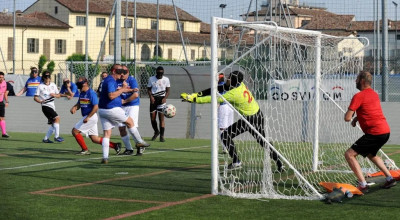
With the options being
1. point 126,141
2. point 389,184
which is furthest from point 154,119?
point 389,184

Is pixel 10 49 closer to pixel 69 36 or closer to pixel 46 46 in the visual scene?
pixel 46 46

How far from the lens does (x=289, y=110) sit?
22547mm

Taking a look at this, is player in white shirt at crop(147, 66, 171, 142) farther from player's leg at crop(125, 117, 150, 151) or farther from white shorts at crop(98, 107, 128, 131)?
white shorts at crop(98, 107, 128, 131)

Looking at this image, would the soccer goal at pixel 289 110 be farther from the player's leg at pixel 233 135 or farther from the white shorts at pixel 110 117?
the white shorts at pixel 110 117

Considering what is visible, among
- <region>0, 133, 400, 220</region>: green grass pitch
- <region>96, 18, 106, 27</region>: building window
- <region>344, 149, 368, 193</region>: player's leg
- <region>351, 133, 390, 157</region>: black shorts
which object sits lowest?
<region>0, 133, 400, 220</region>: green grass pitch

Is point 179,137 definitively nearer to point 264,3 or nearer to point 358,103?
point 264,3

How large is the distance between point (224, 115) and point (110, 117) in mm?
3981

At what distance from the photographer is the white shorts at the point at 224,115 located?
18750 millimetres

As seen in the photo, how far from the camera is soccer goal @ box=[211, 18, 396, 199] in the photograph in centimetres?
1130

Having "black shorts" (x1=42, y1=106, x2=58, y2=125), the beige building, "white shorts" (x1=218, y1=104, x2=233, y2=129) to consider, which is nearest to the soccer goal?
"white shorts" (x1=218, y1=104, x2=233, y2=129)

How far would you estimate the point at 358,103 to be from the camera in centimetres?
1108

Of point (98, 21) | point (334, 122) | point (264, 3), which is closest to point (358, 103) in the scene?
point (334, 122)

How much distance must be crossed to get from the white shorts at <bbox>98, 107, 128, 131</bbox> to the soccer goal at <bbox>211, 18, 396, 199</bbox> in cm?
210

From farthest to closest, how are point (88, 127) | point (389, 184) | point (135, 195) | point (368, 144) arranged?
1. point (88, 127)
2. point (389, 184)
3. point (368, 144)
4. point (135, 195)
